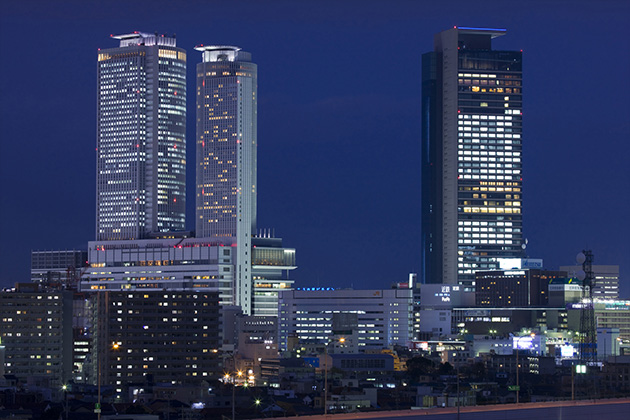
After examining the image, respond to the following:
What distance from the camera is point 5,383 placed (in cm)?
16950

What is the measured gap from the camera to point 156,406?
443ft

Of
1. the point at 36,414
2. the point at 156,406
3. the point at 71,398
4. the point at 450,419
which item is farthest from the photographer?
the point at 71,398

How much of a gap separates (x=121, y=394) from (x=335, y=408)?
41238mm

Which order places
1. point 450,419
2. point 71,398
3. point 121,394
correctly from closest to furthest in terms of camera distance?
point 450,419 → point 71,398 → point 121,394

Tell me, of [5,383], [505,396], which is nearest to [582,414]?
[505,396]

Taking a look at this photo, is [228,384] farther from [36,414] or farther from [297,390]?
[36,414]

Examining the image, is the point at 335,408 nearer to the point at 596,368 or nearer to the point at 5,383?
the point at 5,383

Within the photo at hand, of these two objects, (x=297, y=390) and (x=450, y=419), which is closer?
(x=450, y=419)

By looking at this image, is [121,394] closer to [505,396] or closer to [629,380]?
[505,396]

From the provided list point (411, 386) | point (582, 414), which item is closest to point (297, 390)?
point (411, 386)

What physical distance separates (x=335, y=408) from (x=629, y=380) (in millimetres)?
67432

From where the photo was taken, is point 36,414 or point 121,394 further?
point 121,394

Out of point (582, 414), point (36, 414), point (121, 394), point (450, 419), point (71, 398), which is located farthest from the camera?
point (121, 394)

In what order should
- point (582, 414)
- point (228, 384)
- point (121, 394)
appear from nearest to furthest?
point (582, 414)
point (121, 394)
point (228, 384)
